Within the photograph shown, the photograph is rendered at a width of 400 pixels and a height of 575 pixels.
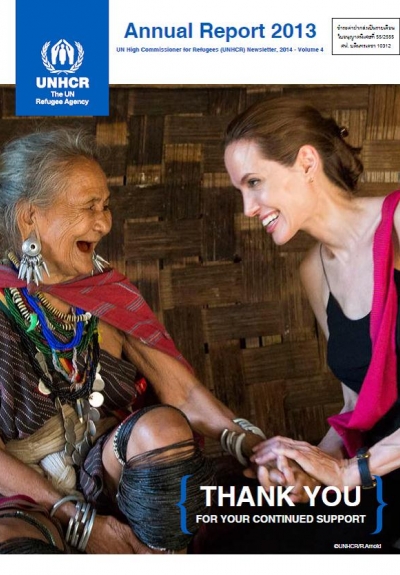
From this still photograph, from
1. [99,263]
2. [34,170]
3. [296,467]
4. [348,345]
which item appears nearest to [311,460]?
[296,467]

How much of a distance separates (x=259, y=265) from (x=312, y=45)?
28 centimetres

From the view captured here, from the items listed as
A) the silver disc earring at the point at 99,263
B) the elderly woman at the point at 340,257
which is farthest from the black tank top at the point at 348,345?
the silver disc earring at the point at 99,263

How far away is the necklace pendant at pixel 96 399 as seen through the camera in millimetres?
1078

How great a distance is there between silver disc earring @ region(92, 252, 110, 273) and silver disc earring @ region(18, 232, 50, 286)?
7 cm

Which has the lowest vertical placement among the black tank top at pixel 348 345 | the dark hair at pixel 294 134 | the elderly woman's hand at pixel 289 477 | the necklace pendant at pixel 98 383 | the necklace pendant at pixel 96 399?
the elderly woman's hand at pixel 289 477

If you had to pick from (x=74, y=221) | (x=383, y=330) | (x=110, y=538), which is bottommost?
(x=110, y=538)

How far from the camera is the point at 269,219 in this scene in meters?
1.08

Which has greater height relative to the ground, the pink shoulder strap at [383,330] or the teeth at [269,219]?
the teeth at [269,219]

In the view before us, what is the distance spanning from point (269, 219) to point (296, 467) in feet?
1.02

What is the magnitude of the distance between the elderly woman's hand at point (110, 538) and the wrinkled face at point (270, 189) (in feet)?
1.32

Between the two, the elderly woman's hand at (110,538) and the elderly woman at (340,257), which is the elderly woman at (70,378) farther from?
the elderly woman at (340,257)

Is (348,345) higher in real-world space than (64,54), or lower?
lower

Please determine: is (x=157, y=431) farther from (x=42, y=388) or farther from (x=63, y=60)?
(x=63, y=60)

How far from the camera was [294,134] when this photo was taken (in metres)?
1.06
